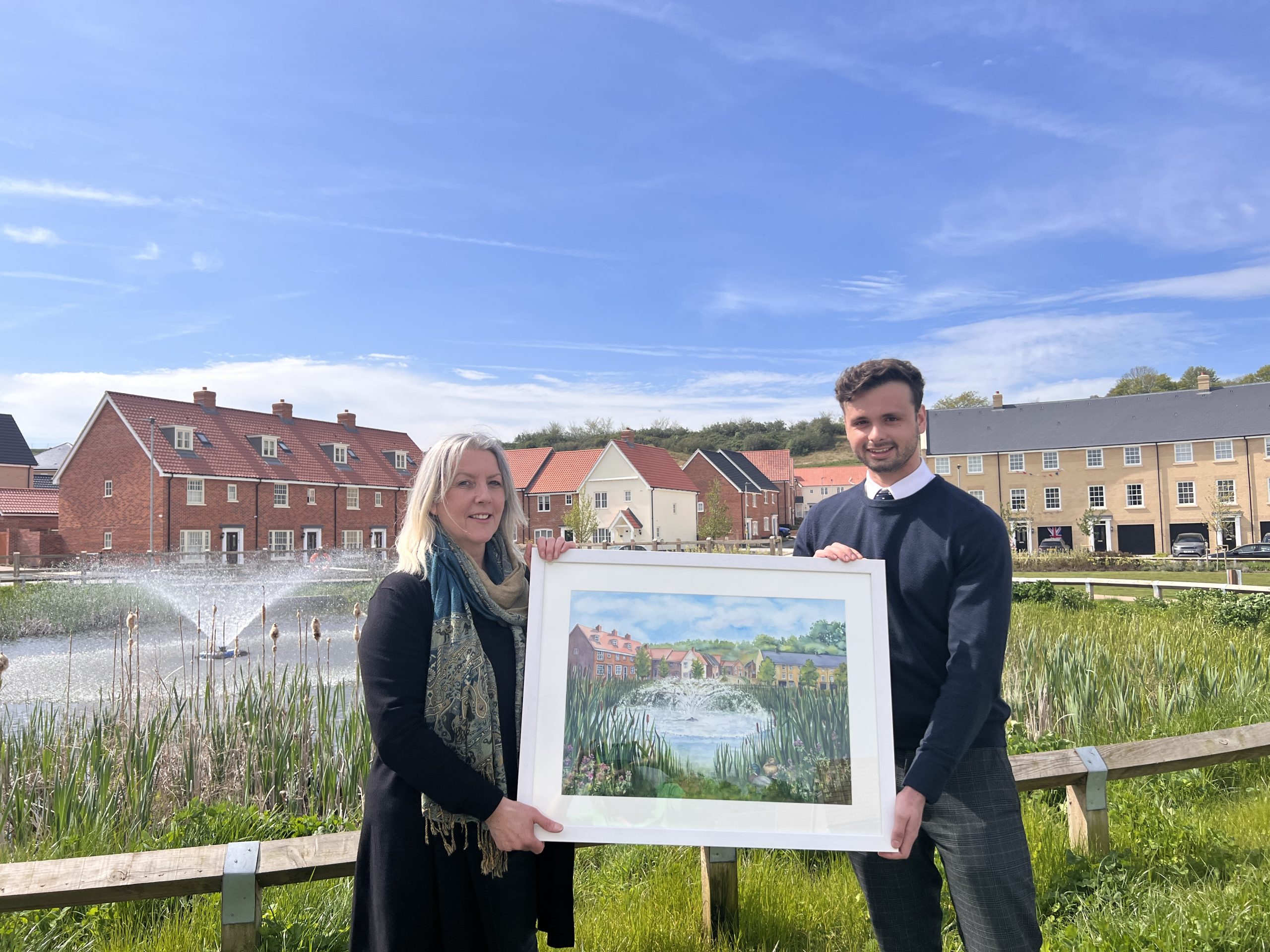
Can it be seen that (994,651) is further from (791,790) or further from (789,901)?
(789,901)

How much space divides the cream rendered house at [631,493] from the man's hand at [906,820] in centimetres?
→ 5636

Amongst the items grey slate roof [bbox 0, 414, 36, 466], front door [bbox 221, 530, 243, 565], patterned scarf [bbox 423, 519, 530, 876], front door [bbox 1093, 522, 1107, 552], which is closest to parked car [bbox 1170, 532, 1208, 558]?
front door [bbox 1093, 522, 1107, 552]

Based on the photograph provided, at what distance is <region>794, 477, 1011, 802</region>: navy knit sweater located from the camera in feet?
7.40

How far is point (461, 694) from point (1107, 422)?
197ft

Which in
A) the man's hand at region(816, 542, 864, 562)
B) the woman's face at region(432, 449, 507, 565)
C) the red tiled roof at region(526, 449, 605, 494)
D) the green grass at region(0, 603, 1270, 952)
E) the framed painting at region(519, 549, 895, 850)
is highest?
the red tiled roof at region(526, 449, 605, 494)

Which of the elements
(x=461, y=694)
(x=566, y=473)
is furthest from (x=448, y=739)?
(x=566, y=473)

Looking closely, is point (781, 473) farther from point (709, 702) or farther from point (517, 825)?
point (517, 825)

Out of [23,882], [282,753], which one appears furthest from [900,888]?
[282,753]

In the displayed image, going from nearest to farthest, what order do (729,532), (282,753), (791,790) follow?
1. (791,790)
2. (282,753)
3. (729,532)

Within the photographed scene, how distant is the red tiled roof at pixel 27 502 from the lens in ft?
160

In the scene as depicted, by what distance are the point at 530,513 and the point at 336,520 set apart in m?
17.1

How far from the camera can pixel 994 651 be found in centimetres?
232

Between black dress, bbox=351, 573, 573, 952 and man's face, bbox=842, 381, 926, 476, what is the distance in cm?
132

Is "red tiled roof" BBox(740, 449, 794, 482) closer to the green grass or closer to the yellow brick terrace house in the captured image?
the yellow brick terrace house
